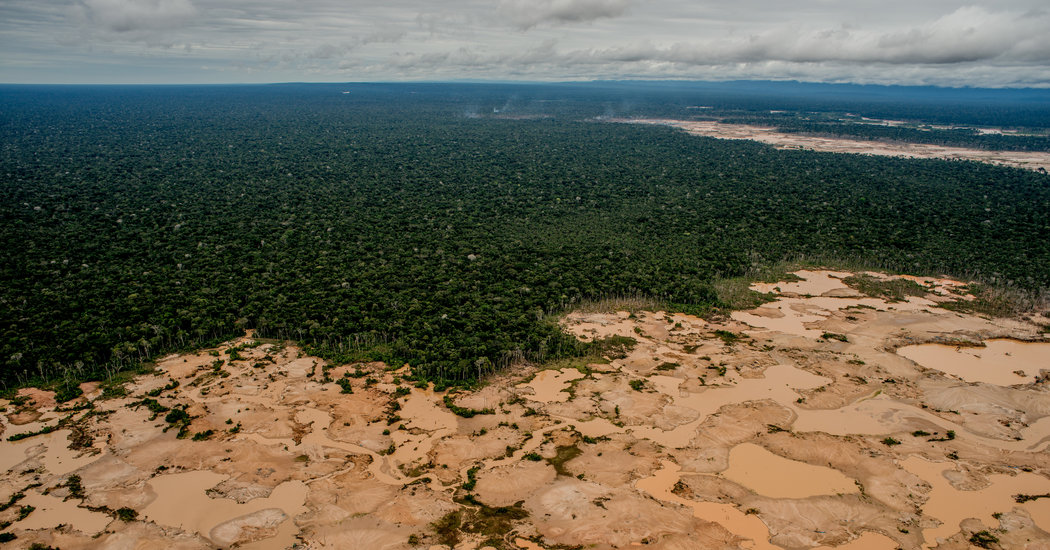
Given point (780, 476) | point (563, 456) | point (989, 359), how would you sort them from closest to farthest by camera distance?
point (780, 476), point (563, 456), point (989, 359)

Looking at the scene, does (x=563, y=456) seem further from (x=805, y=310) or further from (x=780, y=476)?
(x=805, y=310)

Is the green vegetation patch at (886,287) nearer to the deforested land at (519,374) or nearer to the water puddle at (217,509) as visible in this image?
the deforested land at (519,374)

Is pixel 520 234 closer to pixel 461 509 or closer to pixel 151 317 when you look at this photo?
pixel 151 317

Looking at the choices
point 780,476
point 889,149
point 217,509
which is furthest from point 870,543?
point 889,149

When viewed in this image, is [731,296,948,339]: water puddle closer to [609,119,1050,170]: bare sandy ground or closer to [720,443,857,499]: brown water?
[720,443,857,499]: brown water

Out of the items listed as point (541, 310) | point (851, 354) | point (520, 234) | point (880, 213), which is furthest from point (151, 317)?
point (880, 213)

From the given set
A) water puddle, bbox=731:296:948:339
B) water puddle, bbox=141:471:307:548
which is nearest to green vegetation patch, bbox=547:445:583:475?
water puddle, bbox=141:471:307:548
